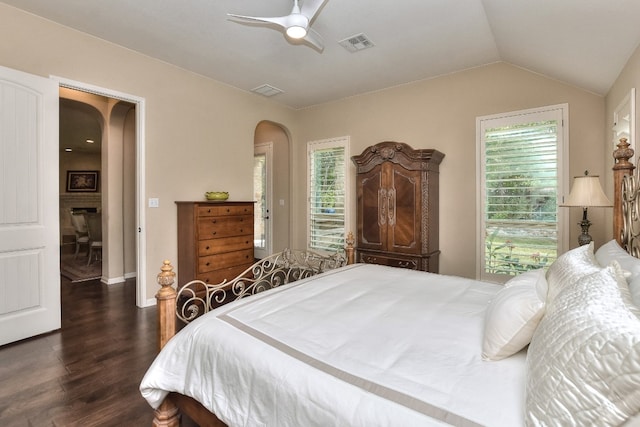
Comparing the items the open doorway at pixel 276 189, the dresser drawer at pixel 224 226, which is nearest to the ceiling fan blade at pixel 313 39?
the dresser drawer at pixel 224 226

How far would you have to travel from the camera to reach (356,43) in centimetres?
322

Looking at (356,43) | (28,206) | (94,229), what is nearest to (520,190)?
(356,43)

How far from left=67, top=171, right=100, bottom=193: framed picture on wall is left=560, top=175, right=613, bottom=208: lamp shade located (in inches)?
409

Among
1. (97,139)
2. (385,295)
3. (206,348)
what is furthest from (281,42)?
(97,139)

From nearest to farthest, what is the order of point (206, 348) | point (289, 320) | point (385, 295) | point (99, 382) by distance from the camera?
1. point (206, 348)
2. point (289, 320)
3. point (385, 295)
4. point (99, 382)

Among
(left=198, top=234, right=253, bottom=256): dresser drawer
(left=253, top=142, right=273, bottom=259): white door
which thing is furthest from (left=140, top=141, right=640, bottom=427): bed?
(left=253, top=142, right=273, bottom=259): white door

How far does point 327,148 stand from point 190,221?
2412mm

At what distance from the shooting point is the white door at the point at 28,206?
2.64 meters

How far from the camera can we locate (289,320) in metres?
1.47

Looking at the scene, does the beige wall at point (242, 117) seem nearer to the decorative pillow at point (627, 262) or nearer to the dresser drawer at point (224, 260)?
the dresser drawer at point (224, 260)

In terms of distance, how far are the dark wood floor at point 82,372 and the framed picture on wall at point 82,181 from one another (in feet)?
22.2

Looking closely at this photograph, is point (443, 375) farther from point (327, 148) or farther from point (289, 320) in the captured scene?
A: point (327, 148)

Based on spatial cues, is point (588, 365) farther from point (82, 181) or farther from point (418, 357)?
point (82, 181)

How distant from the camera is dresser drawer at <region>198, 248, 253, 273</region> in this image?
3802 millimetres
